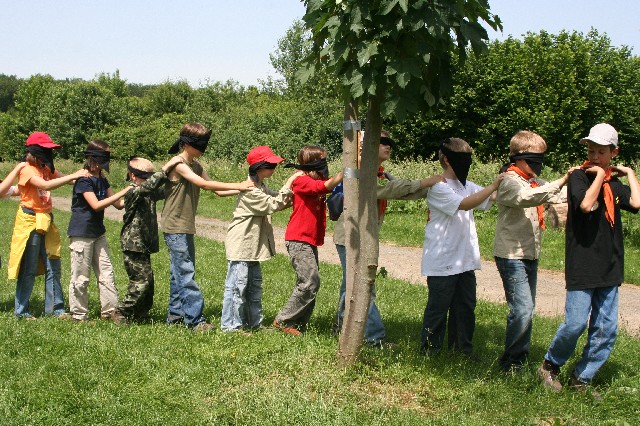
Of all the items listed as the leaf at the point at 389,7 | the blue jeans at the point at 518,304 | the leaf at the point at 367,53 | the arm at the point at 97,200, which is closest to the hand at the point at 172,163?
the arm at the point at 97,200

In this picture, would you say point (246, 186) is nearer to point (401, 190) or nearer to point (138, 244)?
point (138, 244)

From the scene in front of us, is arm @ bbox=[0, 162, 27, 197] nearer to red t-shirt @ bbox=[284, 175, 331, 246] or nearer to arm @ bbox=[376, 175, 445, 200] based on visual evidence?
red t-shirt @ bbox=[284, 175, 331, 246]

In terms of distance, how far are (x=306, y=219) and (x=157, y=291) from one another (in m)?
3.07

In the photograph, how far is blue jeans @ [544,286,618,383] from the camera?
5.41 m

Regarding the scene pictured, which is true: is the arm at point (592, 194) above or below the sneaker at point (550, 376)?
above

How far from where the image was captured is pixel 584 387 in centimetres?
548

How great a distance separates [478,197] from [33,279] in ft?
15.3

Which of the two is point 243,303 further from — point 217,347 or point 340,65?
point 340,65

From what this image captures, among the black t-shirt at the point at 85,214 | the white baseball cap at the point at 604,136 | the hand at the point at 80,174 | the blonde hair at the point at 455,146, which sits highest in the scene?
the white baseball cap at the point at 604,136

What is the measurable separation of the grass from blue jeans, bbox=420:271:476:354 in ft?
0.72

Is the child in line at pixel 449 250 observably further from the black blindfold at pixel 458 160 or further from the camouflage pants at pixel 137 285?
the camouflage pants at pixel 137 285

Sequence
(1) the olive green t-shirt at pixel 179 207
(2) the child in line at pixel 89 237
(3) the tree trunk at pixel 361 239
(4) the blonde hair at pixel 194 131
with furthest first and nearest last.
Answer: (2) the child in line at pixel 89 237
(1) the olive green t-shirt at pixel 179 207
(4) the blonde hair at pixel 194 131
(3) the tree trunk at pixel 361 239

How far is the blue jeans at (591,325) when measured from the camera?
5410 millimetres

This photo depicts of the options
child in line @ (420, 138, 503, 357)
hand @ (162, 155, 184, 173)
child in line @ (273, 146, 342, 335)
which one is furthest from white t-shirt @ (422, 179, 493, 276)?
hand @ (162, 155, 184, 173)
